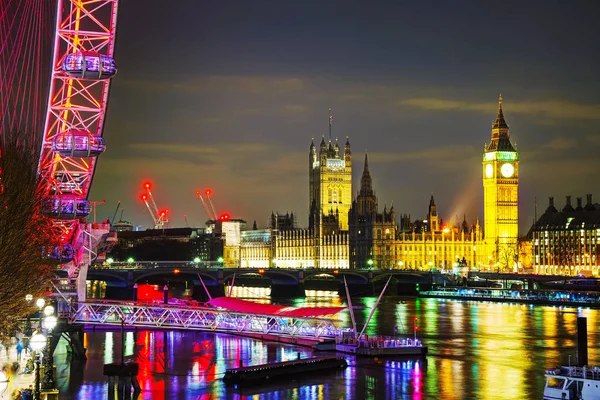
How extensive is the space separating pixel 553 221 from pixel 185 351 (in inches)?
4938

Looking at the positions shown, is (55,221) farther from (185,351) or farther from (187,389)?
(187,389)

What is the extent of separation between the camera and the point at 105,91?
59.7 metres

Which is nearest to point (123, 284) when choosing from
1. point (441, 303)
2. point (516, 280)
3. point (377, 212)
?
point (441, 303)

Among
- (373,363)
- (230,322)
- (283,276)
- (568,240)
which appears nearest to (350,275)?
(283,276)

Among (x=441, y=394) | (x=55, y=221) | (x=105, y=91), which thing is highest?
(x=105, y=91)

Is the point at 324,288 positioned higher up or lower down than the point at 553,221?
lower down

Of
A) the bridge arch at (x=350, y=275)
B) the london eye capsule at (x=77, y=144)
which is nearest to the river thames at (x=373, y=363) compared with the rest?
the london eye capsule at (x=77, y=144)

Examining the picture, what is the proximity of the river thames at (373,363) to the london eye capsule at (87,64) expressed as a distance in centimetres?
1614

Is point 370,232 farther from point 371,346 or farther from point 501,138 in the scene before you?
point 371,346

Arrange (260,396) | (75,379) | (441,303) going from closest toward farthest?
(260,396), (75,379), (441,303)

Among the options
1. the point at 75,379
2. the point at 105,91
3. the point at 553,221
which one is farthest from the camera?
the point at 553,221

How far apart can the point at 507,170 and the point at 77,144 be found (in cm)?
14674

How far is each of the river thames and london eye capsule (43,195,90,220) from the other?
8172mm

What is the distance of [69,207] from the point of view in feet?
202
